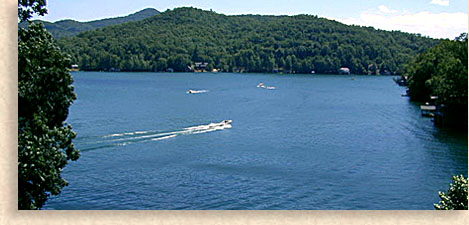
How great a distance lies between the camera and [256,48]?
472 ft

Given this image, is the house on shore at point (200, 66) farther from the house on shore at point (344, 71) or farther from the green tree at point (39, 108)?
the green tree at point (39, 108)

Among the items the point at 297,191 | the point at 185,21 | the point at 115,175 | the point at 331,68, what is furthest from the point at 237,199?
the point at 185,21

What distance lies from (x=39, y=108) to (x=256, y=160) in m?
14.8

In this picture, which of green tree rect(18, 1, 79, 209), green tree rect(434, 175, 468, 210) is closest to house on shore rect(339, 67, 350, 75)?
→ green tree rect(434, 175, 468, 210)

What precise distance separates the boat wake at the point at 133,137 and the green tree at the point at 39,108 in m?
14.7

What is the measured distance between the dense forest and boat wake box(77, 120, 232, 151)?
90.3 m

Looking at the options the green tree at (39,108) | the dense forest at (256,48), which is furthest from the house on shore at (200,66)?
the green tree at (39,108)

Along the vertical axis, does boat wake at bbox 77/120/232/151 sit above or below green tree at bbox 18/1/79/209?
below

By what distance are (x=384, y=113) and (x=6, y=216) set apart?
40.6m

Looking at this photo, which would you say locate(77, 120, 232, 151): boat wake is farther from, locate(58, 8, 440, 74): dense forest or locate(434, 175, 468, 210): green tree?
locate(58, 8, 440, 74): dense forest

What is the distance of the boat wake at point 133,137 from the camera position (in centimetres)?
2684

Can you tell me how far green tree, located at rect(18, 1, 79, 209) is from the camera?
10.2 m

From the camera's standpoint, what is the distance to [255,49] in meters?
Answer: 144

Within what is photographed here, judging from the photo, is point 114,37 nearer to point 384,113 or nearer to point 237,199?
point 384,113
